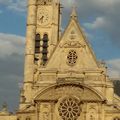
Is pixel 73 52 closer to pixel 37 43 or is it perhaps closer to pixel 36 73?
pixel 36 73

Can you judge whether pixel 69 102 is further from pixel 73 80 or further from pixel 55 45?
pixel 55 45

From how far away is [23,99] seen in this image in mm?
52812

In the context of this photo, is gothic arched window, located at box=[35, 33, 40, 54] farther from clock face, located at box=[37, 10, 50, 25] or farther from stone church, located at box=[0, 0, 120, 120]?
stone church, located at box=[0, 0, 120, 120]

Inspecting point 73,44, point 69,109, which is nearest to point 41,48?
point 73,44

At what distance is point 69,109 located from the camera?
165ft

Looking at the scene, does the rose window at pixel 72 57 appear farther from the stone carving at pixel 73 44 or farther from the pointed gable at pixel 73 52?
the stone carving at pixel 73 44

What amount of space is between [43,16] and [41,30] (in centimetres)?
151

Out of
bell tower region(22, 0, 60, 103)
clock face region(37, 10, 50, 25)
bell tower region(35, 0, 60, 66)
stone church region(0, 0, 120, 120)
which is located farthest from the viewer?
clock face region(37, 10, 50, 25)

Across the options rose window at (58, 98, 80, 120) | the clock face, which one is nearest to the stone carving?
rose window at (58, 98, 80, 120)

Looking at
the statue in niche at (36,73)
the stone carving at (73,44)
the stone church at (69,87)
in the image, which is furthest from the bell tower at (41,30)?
the stone carving at (73,44)

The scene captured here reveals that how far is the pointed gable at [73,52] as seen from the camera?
170 feet

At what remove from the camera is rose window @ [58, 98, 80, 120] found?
50000 mm

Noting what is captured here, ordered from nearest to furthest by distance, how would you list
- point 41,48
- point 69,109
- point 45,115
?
point 69,109, point 45,115, point 41,48

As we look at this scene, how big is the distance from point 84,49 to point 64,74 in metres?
3.04
